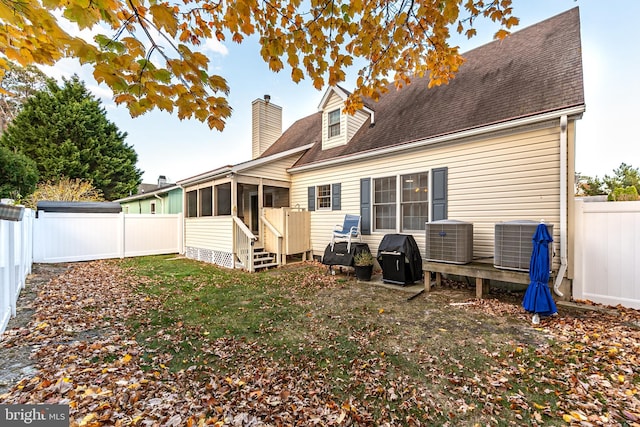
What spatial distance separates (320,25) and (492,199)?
16.2 feet

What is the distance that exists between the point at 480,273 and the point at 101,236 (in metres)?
12.1

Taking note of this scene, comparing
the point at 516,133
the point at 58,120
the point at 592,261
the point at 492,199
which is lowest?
the point at 592,261

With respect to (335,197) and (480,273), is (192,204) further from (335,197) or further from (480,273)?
(480,273)

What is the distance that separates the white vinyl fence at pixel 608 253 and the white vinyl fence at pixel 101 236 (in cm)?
1289

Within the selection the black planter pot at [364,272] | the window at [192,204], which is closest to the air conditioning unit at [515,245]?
the black planter pot at [364,272]

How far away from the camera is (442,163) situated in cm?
643

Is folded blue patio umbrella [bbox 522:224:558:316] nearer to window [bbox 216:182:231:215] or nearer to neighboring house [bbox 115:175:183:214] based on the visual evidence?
window [bbox 216:182:231:215]

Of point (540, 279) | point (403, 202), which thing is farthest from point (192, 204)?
point (540, 279)

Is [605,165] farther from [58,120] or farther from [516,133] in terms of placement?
[58,120]

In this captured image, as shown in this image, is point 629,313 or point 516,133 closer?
point 629,313

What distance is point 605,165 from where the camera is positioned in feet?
50.4

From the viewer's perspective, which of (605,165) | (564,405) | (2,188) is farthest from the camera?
(605,165)

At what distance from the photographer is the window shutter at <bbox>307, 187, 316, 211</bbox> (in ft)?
30.7

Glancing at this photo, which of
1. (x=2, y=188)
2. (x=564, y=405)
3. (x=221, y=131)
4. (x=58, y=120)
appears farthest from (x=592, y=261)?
(x=58, y=120)
